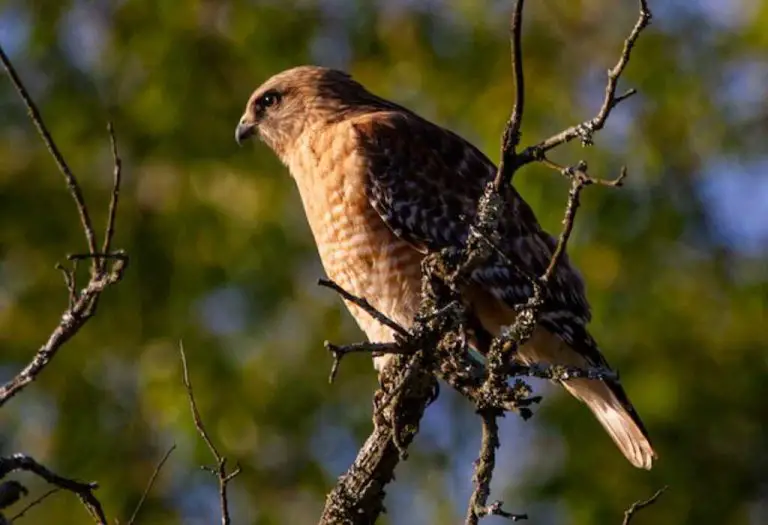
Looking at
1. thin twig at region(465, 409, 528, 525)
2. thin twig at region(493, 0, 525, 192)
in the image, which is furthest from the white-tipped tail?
thin twig at region(493, 0, 525, 192)

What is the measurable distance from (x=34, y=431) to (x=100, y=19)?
3053 millimetres

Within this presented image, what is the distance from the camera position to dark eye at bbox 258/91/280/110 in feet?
18.6

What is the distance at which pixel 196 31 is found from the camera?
8828 mm

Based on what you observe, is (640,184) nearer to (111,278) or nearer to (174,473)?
(174,473)

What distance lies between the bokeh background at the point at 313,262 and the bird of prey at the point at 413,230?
1921 mm

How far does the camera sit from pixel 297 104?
18.0 feet

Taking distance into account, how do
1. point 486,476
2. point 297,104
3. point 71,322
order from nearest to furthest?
point 71,322, point 486,476, point 297,104

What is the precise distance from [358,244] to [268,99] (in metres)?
1.30

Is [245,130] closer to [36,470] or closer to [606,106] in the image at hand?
[606,106]

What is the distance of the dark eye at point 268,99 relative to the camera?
5.66m

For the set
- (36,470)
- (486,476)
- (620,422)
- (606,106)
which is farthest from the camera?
(620,422)

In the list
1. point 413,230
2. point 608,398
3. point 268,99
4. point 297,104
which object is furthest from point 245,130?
point 608,398

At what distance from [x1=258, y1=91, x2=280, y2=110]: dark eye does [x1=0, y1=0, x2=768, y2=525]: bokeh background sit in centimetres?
173

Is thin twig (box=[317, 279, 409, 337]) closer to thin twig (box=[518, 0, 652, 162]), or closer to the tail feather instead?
thin twig (box=[518, 0, 652, 162])
